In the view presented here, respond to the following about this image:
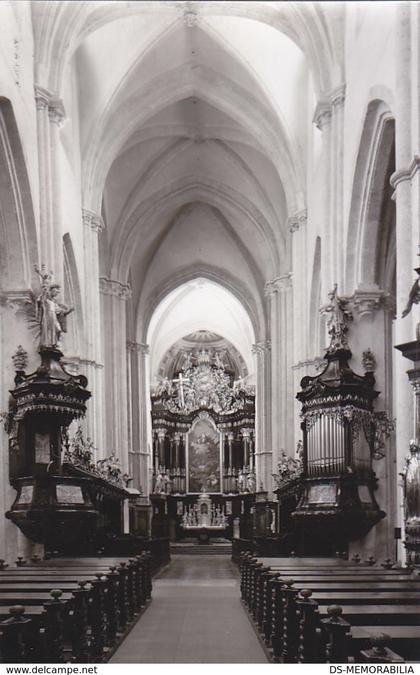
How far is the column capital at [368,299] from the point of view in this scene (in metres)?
16.5

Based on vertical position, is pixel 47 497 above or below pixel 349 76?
below

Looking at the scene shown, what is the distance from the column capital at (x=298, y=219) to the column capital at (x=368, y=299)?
24.1ft

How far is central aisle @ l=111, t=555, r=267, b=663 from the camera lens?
8.33 meters

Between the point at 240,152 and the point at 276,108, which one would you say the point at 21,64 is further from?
the point at 240,152

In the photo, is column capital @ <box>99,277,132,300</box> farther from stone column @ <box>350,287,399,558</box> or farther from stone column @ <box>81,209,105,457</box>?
stone column @ <box>350,287,399,558</box>

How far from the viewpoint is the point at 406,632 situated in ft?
15.3

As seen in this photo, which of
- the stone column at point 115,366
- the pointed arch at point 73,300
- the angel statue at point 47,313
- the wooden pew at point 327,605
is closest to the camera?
the wooden pew at point 327,605

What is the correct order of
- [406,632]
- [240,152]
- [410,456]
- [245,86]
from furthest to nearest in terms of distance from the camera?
[240,152] → [245,86] → [410,456] → [406,632]

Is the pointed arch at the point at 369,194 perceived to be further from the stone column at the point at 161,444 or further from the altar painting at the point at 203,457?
the altar painting at the point at 203,457

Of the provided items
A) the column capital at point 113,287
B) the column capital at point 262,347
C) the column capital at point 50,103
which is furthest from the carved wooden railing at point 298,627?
the column capital at point 262,347

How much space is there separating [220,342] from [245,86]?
24915mm

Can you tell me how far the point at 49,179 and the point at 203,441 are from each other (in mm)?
29333

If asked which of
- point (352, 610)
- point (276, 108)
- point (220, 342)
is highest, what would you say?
point (276, 108)

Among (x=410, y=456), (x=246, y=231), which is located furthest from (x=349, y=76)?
(x=246, y=231)
